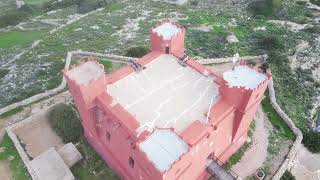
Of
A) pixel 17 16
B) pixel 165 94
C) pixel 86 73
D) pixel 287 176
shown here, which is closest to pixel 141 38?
pixel 165 94

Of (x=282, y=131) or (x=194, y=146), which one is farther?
(x=282, y=131)

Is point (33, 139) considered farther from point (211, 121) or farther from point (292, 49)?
point (292, 49)

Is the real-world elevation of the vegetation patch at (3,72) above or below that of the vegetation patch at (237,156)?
below

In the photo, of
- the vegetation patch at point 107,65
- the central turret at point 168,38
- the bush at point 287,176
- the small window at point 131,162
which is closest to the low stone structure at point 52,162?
the small window at point 131,162

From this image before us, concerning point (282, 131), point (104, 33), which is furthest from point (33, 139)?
point (104, 33)

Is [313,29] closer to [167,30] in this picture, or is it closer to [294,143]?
[294,143]

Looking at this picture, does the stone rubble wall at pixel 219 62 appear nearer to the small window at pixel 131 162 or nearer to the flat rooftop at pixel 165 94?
the flat rooftop at pixel 165 94

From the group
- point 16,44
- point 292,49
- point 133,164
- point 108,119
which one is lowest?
point 16,44
